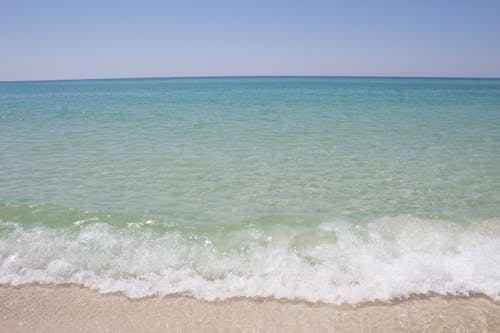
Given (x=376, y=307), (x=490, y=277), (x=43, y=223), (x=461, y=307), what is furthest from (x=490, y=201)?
(x=43, y=223)

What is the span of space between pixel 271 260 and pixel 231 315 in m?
1.30

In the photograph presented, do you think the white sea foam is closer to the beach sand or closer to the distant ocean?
the distant ocean

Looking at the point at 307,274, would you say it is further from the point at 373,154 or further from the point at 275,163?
the point at 373,154

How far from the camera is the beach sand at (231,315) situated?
403cm

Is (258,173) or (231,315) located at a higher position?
(258,173)

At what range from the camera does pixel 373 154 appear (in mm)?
11867

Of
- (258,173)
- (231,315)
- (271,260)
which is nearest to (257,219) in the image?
(271,260)

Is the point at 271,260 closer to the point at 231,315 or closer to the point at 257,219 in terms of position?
the point at 231,315

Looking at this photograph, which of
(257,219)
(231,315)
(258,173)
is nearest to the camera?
(231,315)

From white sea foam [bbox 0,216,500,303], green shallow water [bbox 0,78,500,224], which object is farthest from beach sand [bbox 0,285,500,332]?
green shallow water [bbox 0,78,500,224]

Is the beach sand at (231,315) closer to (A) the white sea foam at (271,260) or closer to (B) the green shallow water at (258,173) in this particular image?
(A) the white sea foam at (271,260)

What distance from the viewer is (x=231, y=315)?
4230 millimetres

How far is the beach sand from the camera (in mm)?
4031

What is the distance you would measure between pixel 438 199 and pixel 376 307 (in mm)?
4386
